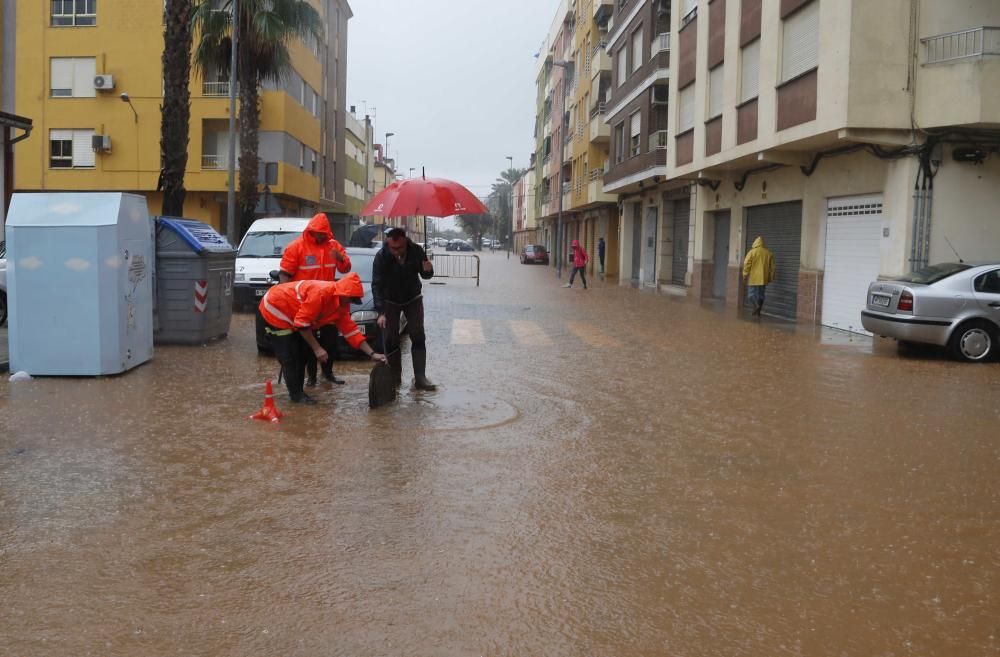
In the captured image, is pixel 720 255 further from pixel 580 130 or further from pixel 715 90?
pixel 580 130

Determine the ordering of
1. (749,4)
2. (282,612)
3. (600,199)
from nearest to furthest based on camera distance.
→ (282,612) → (749,4) → (600,199)

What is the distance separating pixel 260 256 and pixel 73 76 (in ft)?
83.2

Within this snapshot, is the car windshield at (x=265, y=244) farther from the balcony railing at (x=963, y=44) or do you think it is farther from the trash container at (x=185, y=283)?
the balcony railing at (x=963, y=44)

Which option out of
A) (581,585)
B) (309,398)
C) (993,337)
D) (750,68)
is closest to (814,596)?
(581,585)

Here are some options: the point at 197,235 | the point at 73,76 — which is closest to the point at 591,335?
the point at 197,235

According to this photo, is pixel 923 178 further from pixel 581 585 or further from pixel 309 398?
pixel 581 585

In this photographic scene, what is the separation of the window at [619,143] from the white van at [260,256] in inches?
764

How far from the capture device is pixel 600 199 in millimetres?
44125

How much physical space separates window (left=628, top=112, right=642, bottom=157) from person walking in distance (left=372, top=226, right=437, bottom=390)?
25229mm

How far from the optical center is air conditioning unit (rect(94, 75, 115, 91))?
124ft

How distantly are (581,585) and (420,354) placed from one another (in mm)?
5429

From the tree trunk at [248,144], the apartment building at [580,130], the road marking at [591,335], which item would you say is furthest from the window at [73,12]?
the road marking at [591,335]

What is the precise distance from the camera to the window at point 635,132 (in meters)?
33.8

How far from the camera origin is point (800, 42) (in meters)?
18.5
